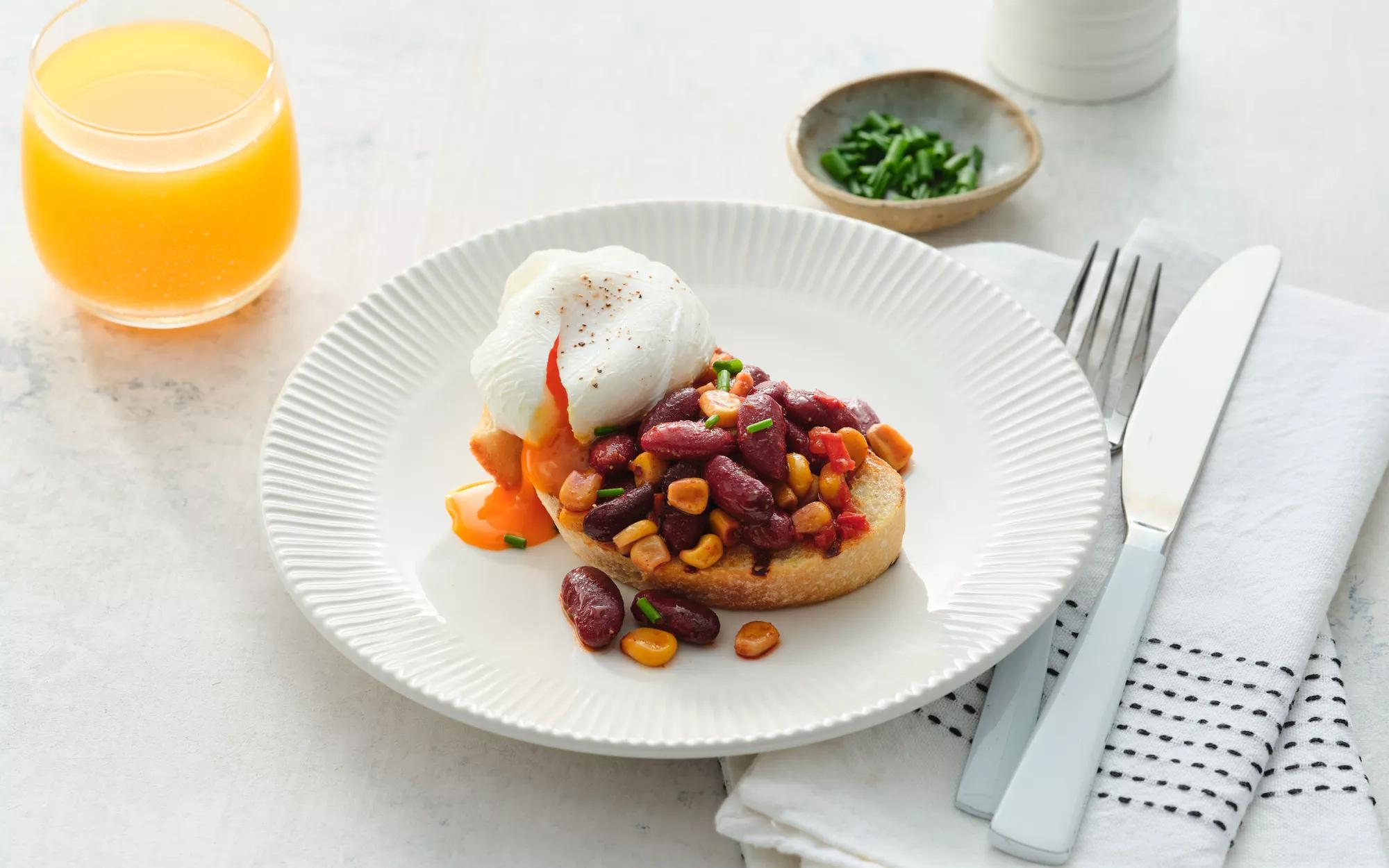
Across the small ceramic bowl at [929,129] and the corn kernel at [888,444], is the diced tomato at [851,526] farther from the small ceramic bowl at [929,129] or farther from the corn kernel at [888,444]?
the small ceramic bowl at [929,129]

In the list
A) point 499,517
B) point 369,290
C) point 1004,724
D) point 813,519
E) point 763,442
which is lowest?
point 369,290

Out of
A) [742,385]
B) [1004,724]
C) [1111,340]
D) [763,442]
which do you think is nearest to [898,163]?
[1111,340]

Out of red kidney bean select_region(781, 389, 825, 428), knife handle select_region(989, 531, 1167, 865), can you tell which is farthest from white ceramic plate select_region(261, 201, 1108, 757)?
red kidney bean select_region(781, 389, 825, 428)

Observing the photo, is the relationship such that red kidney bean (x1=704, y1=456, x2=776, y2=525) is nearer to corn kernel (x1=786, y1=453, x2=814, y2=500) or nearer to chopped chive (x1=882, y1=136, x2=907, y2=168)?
corn kernel (x1=786, y1=453, x2=814, y2=500)

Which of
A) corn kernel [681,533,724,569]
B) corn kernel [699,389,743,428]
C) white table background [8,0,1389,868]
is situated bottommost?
white table background [8,0,1389,868]

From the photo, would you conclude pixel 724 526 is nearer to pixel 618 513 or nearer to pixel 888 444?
pixel 618 513

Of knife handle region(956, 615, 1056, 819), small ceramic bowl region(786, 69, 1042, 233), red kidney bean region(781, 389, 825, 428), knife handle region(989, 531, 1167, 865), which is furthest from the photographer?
small ceramic bowl region(786, 69, 1042, 233)

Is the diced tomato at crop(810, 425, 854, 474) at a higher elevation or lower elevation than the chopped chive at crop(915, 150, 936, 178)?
higher
